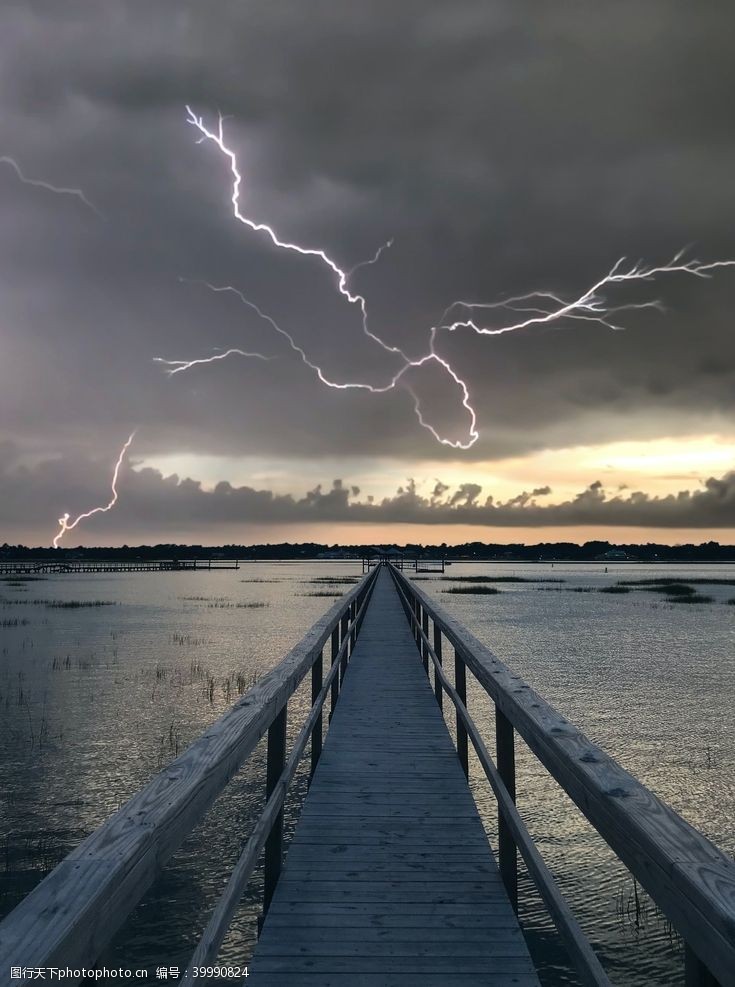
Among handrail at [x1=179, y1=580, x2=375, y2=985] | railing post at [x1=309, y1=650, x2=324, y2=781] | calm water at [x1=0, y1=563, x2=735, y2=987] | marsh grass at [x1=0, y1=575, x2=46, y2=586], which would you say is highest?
handrail at [x1=179, y1=580, x2=375, y2=985]

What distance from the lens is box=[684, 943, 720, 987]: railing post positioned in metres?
1.38

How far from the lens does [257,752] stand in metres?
11.2

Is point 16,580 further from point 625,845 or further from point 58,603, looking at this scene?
point 625,845

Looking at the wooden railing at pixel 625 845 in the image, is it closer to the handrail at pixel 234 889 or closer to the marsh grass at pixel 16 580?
the handrail at pixel 234 889

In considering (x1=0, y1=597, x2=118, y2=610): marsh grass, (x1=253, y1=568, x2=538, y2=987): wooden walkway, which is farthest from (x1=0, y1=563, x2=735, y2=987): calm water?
(x1=0, y1=597, x2=118, y2=610): marsh grass

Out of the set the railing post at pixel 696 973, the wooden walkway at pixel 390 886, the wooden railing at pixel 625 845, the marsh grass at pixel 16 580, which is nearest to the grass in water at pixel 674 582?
the marsh grass at pixel 16 580

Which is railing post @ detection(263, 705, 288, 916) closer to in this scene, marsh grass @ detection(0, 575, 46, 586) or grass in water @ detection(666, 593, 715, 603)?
grass in water @ detection(666, 593, 715, 603)

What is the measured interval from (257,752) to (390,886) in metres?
8.02

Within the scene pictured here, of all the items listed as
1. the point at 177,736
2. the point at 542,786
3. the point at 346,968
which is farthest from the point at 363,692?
the point at 346,968

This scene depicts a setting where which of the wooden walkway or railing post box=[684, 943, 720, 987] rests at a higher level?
railing post box=[684, 943, 720, 987]

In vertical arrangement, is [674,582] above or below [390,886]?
below

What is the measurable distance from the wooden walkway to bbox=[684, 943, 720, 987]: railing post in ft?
5.67

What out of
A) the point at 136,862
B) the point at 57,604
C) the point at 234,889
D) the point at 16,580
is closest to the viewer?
the point at 136,862

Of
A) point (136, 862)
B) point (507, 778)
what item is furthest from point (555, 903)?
point (136, 862)
